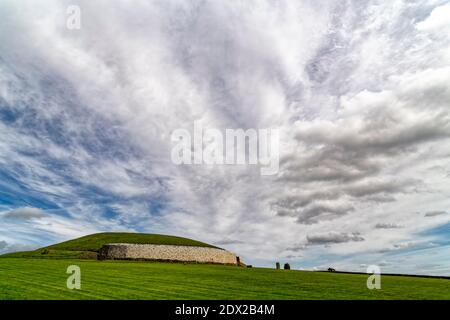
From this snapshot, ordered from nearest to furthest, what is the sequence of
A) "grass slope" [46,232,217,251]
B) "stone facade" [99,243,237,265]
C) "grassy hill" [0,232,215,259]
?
1. "stone facade" [99,243,237,265]
2. "grassy hill" [0,232,215,259]
3. "grass slope" [46,232,217,251]

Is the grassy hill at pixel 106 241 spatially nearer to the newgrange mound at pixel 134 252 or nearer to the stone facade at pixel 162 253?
the newgrange mound at pixel 134 252

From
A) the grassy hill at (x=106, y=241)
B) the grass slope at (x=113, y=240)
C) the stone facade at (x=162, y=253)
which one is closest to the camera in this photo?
the stone facade at (x=162, y=253)

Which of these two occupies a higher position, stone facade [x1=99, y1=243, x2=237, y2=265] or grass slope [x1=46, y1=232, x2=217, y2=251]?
grass slope [x1=46, y1=232, x2=217, y2=251]

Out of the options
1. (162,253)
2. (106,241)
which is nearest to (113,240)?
(106,241)

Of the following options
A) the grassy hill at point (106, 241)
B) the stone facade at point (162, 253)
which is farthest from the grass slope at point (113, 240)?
the stone facade at point (162, 253)

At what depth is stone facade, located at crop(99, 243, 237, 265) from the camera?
71.2m

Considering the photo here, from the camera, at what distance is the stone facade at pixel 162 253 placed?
234 feet

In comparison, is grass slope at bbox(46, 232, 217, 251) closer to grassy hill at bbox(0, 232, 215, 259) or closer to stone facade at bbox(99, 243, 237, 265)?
grassy hill at bbox(0, 232, 215, 259)

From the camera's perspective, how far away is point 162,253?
74.6 m

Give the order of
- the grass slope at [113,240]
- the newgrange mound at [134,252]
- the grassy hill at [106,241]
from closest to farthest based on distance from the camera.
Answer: the newgrange mound at [134,252] < the grassy hill at [106,241] < the grass slope at [113,240]

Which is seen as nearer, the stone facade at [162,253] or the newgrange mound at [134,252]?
the newgrange mound at [134,252]

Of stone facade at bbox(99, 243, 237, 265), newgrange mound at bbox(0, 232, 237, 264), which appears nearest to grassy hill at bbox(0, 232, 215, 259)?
newgrange mound at bbox(0, 232, 237, 264)
